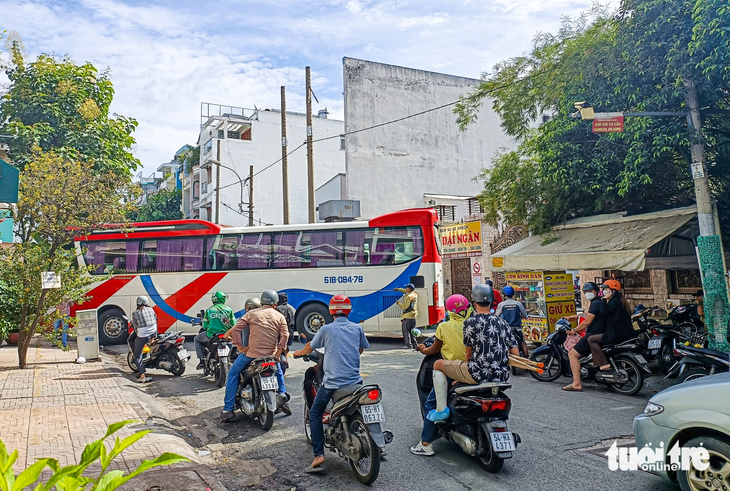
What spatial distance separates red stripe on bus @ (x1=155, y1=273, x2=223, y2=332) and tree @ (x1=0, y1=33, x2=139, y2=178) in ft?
13.7

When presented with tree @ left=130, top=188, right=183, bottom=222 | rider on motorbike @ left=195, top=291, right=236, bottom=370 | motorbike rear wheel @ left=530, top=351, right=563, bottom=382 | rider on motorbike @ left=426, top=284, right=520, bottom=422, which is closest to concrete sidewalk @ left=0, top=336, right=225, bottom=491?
rider on motorbike @ left=195, top=291, right=236, bottom=370

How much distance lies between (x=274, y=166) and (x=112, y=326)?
951 inches

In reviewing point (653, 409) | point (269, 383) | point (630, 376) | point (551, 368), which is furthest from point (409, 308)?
point (653, 409)

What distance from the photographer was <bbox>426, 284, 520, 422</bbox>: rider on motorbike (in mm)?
5078

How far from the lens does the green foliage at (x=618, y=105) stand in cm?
869

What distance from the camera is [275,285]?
1470cm

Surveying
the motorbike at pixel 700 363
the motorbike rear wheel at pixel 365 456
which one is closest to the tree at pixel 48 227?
the motorbike rear wheel at pixel 365 456

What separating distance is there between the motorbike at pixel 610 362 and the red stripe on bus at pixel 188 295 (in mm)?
8860

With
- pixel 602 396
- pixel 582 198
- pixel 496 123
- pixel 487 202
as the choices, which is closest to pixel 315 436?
pixel 602 396

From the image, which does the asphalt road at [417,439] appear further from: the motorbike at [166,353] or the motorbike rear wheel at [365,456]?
the motorbike at [166,353]

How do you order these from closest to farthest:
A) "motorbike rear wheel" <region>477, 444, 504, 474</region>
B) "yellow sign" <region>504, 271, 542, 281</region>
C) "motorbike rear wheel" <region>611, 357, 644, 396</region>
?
1. "motorbike rear wheel" <region>477, 444, 504, 474</region>
2. "motorbike rear wheel" <region>611, 357, 644, 396</region>
3. "yellow sign" <region>504, 271, 542, 281</region>

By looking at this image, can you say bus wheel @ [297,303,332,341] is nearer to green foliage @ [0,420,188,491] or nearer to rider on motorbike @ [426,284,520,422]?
rider on motorbike @ [426,284,520,422]

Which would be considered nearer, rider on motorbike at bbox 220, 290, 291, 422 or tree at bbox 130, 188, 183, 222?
rider on motorbike at bbox 220, 290, 291, 422

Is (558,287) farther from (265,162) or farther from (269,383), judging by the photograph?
(265,162)
